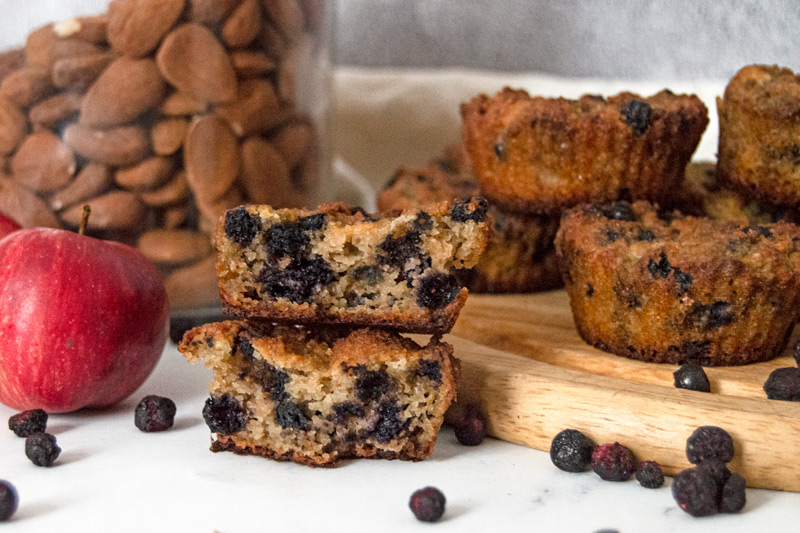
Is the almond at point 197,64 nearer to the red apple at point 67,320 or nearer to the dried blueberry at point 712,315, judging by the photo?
the red apple at point 67,320

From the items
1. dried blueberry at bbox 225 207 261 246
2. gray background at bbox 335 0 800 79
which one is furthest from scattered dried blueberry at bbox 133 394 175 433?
gray background at bbox 335 0 800 79

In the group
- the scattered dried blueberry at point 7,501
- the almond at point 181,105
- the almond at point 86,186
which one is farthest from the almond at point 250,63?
the scattered dried blueberry at point 7,501

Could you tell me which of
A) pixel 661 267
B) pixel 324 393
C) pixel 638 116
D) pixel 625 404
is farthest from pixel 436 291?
pixel 638 116

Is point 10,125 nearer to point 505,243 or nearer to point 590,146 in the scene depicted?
point 505,243

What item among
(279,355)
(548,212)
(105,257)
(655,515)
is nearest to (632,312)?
(548,212)

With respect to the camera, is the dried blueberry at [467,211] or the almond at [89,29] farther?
the almond at [89,29]

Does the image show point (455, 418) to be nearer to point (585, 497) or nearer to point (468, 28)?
point (585, 497)

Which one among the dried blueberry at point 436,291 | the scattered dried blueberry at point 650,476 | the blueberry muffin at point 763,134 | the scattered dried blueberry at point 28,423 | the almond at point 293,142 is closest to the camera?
the scattered dried blueberry at point 650,476
